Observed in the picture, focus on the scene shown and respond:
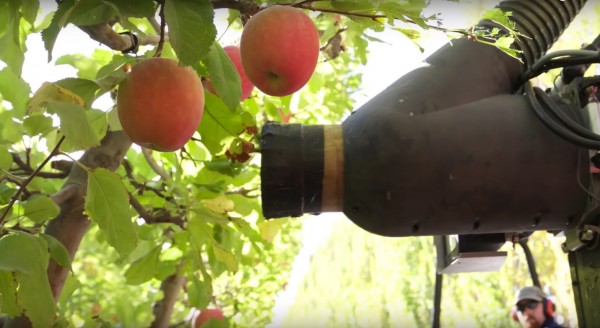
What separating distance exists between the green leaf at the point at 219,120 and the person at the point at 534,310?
921 mm

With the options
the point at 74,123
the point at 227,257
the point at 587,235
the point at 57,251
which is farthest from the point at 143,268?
the point at 587,235

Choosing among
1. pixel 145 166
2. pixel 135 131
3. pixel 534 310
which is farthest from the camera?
pixel 534 310

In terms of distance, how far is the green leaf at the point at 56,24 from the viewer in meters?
0.44

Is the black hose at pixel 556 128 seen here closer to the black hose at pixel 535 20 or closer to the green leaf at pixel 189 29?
the black hose at pixel 535 20

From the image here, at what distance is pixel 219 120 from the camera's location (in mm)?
655

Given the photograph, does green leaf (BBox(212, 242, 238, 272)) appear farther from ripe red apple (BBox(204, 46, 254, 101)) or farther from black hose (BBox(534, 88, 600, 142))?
black hose (BBox(534, 88, 600, 142))

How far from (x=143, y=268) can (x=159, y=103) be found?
0.53 metres

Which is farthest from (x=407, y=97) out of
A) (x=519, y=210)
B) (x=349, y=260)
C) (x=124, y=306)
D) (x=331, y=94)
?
(x=349, y=260)

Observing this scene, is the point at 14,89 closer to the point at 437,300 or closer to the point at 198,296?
the point at 198,296

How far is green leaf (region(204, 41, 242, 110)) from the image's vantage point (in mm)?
523

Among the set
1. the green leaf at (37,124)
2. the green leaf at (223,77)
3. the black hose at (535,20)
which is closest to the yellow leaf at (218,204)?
the green leaf at (37,124)

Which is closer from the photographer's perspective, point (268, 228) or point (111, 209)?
point (111, 209)

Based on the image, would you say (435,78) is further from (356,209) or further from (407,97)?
(356,209)

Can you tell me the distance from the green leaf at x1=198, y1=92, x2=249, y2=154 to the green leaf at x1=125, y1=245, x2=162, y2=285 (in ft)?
1.27
